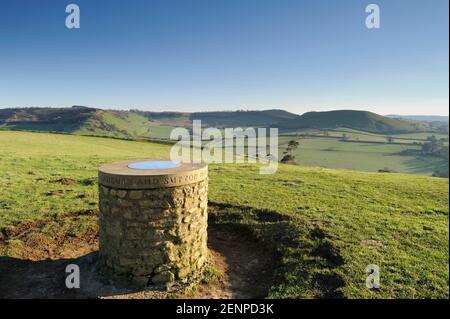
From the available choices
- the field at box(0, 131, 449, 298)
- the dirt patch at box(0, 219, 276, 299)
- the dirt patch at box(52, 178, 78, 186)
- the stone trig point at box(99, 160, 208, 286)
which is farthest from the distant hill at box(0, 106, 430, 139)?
the stone trig point at box(99, 160, 208, 286)

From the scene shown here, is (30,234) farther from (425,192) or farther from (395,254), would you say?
(425,192)

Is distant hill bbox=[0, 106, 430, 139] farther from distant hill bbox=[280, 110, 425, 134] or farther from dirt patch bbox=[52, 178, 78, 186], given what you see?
dirt patch bbox=[52, 178, 78, 186]

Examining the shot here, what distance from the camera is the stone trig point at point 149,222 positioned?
27.9 ft

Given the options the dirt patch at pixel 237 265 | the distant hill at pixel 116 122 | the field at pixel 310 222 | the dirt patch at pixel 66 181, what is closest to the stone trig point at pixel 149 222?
the dirt patch at pixel 237 265

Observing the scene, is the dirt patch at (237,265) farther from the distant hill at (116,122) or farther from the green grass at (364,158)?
the distant hill at (116,122)

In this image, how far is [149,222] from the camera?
28.1 feet

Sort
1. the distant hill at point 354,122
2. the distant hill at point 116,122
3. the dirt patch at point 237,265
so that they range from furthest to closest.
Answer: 1. the distant hill at point 354,122
2. the distant hill at point 116,122
3. the dirt patch at point 237,265

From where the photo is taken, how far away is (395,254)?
9820 millimetres

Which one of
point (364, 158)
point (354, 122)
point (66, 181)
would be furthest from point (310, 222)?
point (354, 122)

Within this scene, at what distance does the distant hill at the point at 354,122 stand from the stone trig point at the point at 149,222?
455 ft

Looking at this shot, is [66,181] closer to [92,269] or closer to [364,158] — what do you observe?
[92,269]

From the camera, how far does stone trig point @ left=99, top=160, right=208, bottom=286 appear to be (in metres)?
8.49
